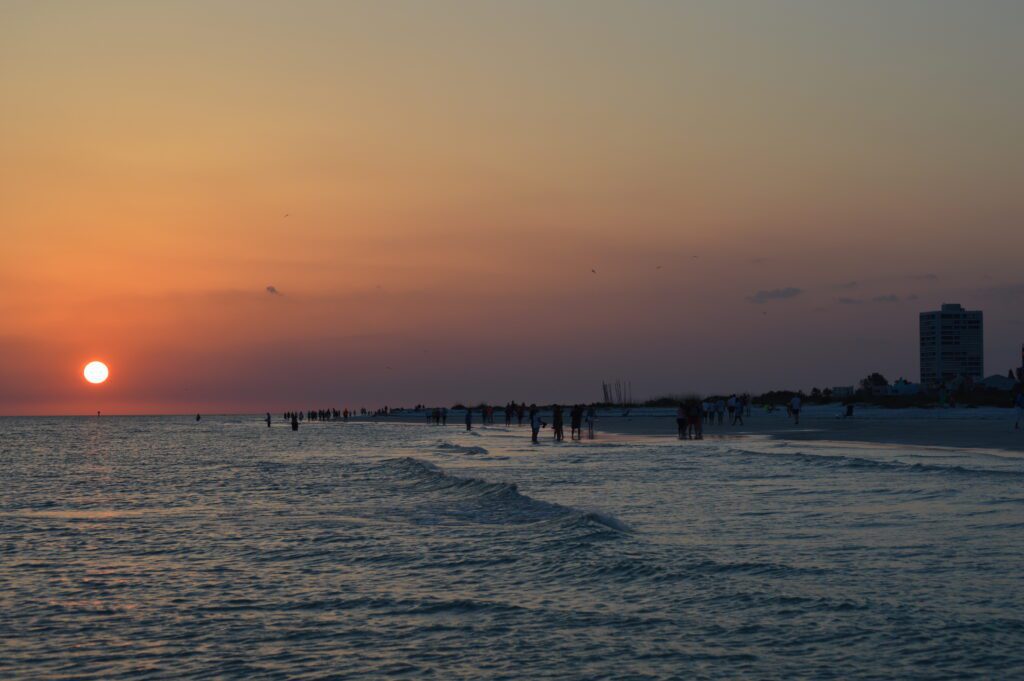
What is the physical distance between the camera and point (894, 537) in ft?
51.3

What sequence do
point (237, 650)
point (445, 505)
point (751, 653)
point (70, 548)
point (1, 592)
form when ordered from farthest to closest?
1. point (445, 505)
2. point (70, 548)
3. point (1, 592)
4. point (237, 650)
5. point (751, 653)

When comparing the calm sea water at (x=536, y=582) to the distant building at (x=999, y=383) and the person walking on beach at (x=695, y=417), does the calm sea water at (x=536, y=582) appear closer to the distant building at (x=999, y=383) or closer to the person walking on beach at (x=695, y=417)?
the person walking on beach at (x=695, y=417)

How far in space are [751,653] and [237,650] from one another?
4944mm

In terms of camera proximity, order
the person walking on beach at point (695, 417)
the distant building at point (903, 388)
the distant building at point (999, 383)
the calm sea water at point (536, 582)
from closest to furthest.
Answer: the calm sea water at point (536, 582)
the person walking on beach at point (695, 417)
the distant building at point (999, 383)
the distant building at point (903, 388)

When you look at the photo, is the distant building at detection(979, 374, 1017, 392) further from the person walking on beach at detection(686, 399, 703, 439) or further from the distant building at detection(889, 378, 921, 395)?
the person walking on beach at detection(686, 399, 703, 439)

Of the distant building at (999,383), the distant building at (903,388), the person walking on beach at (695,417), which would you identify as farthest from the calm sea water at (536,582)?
the distant building at (903,388)

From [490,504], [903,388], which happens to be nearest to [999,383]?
[903,388]

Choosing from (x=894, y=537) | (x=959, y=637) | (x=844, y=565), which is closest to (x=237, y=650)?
(x=959, y=637)

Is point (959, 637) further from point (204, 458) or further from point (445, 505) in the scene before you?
point (204, 458)

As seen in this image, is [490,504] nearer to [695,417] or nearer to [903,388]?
[695,417]

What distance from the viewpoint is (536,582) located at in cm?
1320

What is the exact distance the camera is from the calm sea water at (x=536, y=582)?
30.6 ft

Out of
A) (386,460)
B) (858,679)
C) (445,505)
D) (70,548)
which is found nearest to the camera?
(858,679)

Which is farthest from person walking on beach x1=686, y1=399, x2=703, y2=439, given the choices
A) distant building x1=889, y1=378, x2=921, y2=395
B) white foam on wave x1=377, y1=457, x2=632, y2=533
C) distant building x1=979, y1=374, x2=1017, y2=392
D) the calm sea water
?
distant building x1=889, y1=378, x2=921, y2=395
